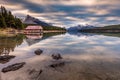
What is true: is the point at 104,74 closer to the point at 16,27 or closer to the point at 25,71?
the point at 25,71

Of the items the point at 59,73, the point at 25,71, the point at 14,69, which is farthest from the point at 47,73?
the point at 14,69

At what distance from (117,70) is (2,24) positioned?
392 ft

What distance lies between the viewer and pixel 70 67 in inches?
986

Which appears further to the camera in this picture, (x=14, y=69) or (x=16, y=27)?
(x=16, y=27)

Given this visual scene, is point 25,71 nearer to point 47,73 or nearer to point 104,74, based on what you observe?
point 47,73

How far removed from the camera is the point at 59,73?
22031 millimetres

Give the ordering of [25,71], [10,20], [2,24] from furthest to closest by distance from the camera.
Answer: [10,20], [2,24], [25,71]

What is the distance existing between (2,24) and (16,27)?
100ft

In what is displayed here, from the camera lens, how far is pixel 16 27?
162 m

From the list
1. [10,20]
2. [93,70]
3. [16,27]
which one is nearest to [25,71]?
[93,70]

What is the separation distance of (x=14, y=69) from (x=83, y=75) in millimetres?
8885

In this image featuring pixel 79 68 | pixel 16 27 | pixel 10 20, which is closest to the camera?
pixel 79 68

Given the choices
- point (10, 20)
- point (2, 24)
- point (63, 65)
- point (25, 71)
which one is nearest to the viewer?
point (25, 71)

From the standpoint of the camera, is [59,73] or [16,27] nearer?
[59,73]
